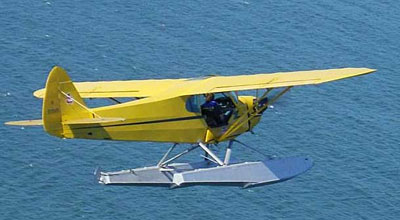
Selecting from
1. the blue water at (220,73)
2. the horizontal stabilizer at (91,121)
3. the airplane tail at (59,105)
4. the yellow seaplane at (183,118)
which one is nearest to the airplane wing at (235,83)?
the yellow seaplane at (183,118)

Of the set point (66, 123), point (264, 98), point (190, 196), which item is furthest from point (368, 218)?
point (66, 123)

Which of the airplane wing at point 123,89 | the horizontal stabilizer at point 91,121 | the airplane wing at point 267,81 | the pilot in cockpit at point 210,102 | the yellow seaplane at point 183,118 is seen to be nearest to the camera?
the horizontal stabilizer at point 91,121

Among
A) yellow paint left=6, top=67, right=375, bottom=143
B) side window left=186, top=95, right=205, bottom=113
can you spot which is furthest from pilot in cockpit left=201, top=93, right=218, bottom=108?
yellow paint left=6, top=67, right=375, bottom=143

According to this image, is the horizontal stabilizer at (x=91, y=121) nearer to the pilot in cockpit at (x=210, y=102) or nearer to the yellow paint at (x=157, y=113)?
the yellow paint at (x=157, y=113)

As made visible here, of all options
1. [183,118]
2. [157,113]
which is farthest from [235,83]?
[157,113]

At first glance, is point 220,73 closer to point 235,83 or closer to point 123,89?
point 123,89

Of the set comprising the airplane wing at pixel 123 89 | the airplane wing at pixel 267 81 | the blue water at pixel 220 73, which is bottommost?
the blue water at pixel 220 73

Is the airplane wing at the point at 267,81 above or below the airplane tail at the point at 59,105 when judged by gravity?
above

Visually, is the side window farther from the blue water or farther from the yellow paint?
the blue water
